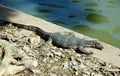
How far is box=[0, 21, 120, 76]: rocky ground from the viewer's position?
561 cm

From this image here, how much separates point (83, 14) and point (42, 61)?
123 inches

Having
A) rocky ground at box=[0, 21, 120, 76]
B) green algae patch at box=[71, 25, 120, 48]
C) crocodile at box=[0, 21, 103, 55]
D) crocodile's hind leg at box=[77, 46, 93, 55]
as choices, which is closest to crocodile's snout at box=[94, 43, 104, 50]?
crocodile at box=[0, 21, 103, 55]

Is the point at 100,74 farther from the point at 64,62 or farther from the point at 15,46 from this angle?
the point at 15,46

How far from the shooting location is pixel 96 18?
859 cm

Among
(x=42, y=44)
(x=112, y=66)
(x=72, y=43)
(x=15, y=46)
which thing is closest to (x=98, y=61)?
(x=112, y=66)

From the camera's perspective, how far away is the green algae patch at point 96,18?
845cm

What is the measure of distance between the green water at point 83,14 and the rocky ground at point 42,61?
160 cm

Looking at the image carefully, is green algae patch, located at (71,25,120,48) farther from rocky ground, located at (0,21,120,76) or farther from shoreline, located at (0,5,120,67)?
rocky ground, located at (0,21,120,76)

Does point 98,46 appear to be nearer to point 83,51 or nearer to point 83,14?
point 83,51

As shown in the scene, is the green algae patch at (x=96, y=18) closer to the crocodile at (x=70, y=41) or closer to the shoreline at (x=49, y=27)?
the shoreline at (x=49, y=27)

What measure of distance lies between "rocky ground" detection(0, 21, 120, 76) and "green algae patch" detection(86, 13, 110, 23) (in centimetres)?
227

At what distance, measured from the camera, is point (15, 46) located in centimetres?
632

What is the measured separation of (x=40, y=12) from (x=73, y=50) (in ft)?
8.98

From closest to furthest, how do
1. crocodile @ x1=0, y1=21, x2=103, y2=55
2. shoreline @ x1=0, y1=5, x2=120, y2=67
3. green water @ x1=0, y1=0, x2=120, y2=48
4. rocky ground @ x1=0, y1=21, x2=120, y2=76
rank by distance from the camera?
rocky ground @ x1=0, y1=21, x2=120, y2=76
shoreline @ x1=0, y1=5, x2=120, y2=67
crocodile @ x1=0, y1=21, x2=103, y2=55
green water @ x1=0, y1=0, x2=120, y2=48
